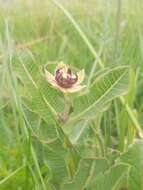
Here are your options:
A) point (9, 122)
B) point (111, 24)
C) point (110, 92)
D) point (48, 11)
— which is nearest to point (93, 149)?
point (110, 92)

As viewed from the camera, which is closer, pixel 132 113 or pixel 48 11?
pixel 132 113

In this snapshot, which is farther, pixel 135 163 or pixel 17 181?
pixel 17 181

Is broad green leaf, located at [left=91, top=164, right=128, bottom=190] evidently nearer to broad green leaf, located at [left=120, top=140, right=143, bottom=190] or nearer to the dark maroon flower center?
broad green leaf, located at [left=120, top=140, right=143, bottom=190]

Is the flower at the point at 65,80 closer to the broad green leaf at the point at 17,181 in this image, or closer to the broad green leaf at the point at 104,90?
the broad green leaf at the point at 104,90

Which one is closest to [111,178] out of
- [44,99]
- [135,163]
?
[135,163]

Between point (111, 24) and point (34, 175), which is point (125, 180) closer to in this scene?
point (34, 175)

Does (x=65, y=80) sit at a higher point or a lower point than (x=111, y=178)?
higher

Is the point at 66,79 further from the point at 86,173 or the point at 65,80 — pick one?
the point at 86,173
